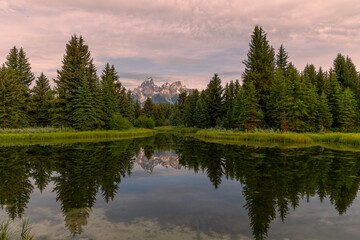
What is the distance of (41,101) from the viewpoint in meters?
51.0

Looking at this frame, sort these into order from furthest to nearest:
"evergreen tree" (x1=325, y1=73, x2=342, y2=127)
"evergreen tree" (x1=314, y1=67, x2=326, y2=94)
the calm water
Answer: "evergreen tree" (x1=314, y1=67, x2=326, y2=94)
"evergreen tree" (x1=325, y1=73, x2=342, y2=127)
the calm water

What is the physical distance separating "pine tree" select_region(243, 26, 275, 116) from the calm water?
1159 inches

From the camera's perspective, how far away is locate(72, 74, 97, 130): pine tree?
40675 mm

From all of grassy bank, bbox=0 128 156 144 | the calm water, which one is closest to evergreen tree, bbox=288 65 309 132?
the calm water

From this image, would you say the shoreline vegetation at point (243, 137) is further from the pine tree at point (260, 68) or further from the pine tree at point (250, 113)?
the pine tree at point (260, 68)

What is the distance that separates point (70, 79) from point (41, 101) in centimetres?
1298

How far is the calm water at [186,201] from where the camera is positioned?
612 cm

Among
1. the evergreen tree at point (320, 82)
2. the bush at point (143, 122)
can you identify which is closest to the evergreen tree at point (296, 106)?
the evergreen tree at point (320, 82)

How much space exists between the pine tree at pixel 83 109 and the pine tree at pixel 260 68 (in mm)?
29706

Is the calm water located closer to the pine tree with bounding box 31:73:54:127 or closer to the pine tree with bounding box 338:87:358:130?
the pine tree with bounding box 338:87:358:130

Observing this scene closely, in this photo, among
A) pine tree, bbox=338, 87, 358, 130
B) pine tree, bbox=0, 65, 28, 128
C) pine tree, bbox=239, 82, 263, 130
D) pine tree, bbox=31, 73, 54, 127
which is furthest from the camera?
pine tree, bbox=31, 73, 54, 127

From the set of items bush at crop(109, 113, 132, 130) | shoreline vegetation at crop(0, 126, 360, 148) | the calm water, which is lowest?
the calm water

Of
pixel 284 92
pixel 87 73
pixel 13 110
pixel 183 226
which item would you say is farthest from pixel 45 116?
pixel 183 226

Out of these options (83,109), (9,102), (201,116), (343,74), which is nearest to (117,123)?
(83,109)
